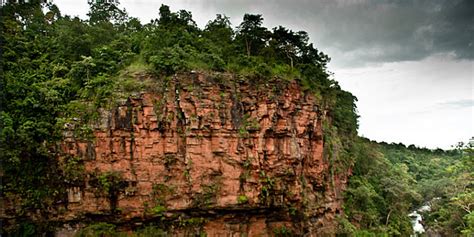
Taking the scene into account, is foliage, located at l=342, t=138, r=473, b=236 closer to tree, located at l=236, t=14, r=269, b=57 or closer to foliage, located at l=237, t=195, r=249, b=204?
foliage, located at l=237, t=195, r=249, b=204

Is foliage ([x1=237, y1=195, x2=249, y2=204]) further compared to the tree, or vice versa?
the tree

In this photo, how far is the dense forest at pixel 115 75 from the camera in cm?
1324

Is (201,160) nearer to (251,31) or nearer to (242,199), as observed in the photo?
(242,199)

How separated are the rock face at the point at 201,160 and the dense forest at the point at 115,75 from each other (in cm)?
73

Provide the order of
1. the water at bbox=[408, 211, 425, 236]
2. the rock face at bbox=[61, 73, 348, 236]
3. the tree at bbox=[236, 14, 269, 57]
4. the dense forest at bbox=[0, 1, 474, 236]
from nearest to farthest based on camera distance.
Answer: the dense forest at bbox=[0, 1, 474, 236], the rock face at bbox=[61, 73, 348, 236], the tree at bbox=[236, 14, 269, 57], the water at bbox=[408, 211, 425, 236]

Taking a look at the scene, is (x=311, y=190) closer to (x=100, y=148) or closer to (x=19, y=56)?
(x=100, y=148)

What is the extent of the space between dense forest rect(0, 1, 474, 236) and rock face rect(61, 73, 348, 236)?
734mm

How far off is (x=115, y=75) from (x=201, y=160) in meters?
4.94

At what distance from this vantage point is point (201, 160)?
14.5 meters

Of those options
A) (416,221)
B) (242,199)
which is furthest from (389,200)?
(242,199)

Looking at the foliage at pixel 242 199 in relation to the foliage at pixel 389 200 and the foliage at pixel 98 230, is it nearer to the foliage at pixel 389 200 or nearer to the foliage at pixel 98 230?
the foliage at pixel 98 230

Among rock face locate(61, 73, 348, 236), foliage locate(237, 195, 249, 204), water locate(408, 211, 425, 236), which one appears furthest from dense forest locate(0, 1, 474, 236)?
water locate(408, 211, 425, 236)

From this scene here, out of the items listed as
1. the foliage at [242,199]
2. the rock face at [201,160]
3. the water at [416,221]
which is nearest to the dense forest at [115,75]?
the rock face at [201,160]

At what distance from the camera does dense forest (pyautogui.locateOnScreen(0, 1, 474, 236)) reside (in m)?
13.2
